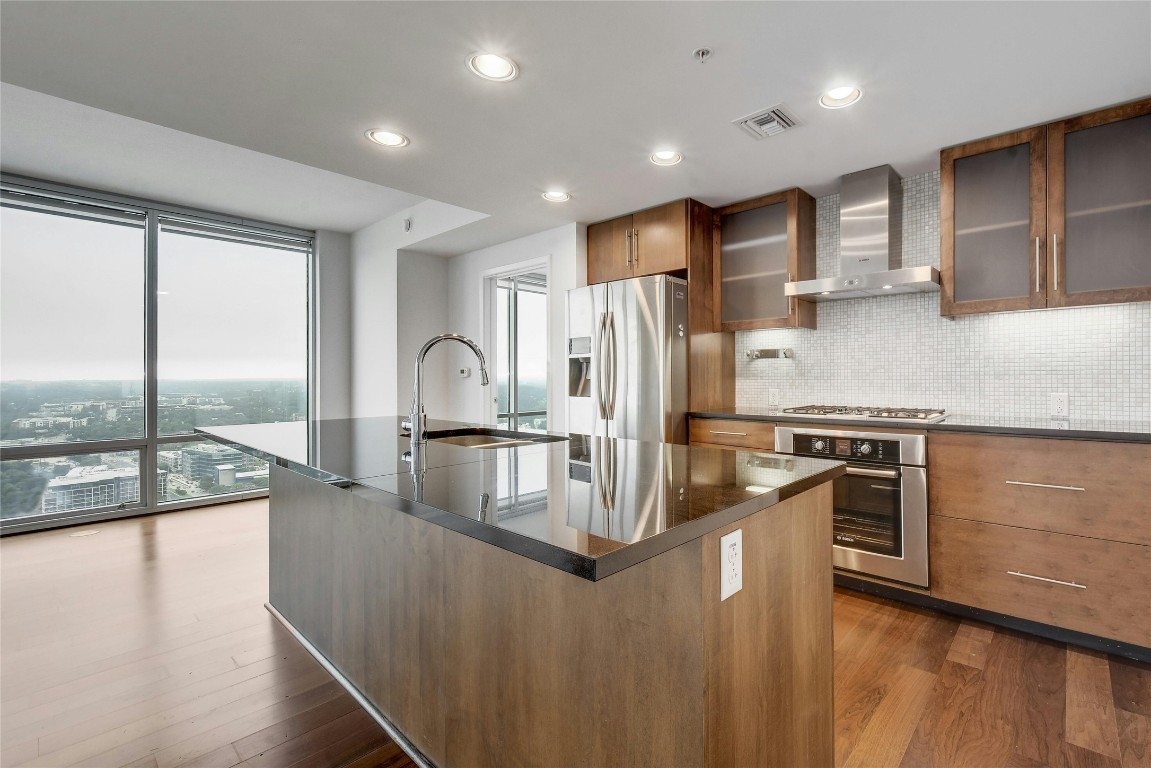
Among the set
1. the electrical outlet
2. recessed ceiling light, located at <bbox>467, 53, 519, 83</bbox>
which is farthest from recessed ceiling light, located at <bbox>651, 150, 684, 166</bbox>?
the electrical outlet

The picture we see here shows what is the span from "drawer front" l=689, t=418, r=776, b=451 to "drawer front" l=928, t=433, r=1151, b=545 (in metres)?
0.80

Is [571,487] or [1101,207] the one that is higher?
[1101,207]

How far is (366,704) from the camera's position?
1.87 m

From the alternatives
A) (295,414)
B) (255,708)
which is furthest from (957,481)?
(295,414)

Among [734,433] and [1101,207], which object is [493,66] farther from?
[1101,207]

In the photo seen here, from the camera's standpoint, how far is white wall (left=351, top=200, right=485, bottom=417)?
15.9 ft

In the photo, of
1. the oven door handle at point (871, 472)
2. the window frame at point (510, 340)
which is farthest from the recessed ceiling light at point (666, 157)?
the window frame at point (510, 340)

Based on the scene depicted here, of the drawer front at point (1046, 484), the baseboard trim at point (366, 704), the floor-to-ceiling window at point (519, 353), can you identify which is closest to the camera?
the baseboard trim at point (366, 704)

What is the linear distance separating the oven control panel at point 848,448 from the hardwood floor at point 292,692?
740 mm

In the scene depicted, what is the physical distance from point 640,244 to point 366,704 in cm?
302

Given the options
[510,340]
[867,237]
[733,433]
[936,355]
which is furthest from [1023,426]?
[510,340]

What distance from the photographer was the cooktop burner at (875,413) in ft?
9.09

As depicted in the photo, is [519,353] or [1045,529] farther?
[519,353]

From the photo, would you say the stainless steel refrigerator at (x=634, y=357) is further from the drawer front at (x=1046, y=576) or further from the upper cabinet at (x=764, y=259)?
the drawer front at (x=1046, y=576)
